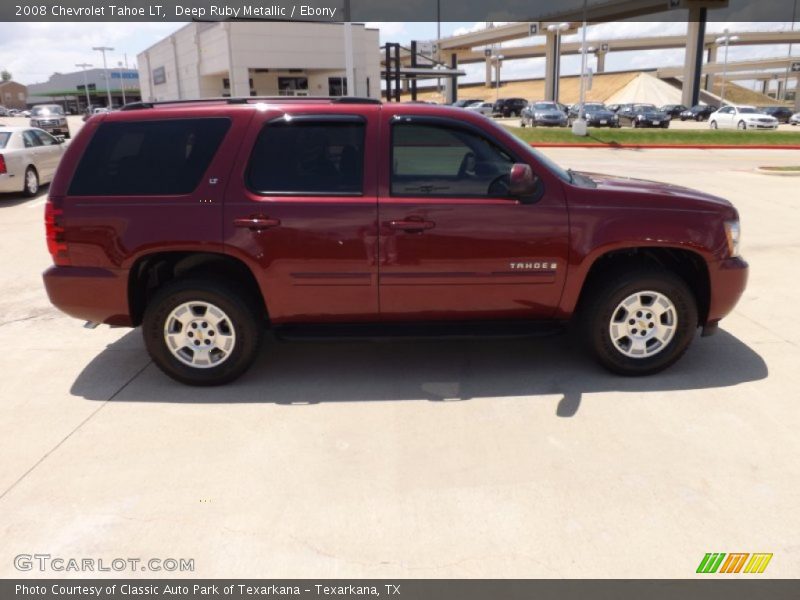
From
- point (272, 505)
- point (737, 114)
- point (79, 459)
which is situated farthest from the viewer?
point (737, 114)

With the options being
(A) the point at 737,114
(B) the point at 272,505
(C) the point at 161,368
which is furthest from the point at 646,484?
(A) the point at 737,114

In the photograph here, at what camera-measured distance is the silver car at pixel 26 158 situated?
13.1 metres

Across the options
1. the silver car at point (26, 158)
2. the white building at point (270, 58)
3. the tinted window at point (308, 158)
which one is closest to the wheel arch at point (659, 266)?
the tinted window at point (308, 158)

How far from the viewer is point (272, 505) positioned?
3.29 meters

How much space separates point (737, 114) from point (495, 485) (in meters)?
42.1

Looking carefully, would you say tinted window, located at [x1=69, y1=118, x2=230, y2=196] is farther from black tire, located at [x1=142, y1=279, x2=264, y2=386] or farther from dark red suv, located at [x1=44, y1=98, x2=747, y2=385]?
black tire, located at [x1=142, y1=279, x2=264, y2=386]

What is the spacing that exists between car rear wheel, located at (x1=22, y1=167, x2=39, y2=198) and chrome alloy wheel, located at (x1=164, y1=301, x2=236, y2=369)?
11288 mm

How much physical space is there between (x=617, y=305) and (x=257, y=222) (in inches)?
98.3

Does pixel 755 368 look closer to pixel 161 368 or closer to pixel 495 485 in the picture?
pixel 495 485

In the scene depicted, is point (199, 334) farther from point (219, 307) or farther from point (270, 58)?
point (270, 58)

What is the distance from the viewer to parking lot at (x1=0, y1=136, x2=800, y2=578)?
2959mm

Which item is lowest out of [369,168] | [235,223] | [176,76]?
[235,223]

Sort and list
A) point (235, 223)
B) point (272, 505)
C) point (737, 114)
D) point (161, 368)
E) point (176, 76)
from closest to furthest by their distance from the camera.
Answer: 1. point (272, 505)
2. point (235, 223)
3. point (161, 368)
4. point (737, 114)
5. point (176, 76)

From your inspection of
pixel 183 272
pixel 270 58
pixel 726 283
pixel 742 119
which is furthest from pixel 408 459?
pixel 270 58
